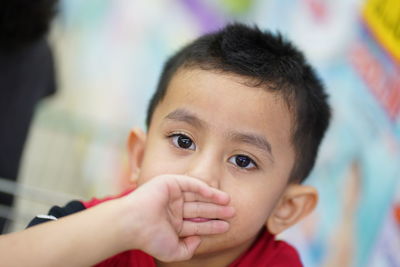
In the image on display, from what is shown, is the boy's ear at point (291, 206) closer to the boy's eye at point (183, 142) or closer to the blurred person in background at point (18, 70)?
the boy's eye at point (183, 142)

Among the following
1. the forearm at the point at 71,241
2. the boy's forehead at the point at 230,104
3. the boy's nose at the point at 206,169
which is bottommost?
the forearm at the point at 71,241

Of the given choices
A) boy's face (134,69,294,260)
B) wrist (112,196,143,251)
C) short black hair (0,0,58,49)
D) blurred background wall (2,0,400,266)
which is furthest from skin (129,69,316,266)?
short black hair (0,0,58,49)

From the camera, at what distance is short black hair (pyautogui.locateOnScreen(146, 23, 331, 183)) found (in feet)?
3.47

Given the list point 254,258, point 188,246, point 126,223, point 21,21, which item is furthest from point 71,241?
point 21,21

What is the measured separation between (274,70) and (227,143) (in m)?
0.18

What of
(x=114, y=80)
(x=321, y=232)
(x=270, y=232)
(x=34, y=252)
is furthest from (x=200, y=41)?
(x=114, y=80)

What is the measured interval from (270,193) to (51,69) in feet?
3.96

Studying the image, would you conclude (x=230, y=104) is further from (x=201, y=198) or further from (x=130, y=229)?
(x=130, y=229)

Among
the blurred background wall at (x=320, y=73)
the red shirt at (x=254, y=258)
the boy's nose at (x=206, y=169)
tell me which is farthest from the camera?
the blurred background wall at (x=320, y=73)

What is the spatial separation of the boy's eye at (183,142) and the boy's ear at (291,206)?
25 centimetres

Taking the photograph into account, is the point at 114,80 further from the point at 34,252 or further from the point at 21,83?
the point at 34,252

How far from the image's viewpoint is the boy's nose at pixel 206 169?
97 cm

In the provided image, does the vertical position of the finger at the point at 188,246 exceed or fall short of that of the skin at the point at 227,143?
it falls short

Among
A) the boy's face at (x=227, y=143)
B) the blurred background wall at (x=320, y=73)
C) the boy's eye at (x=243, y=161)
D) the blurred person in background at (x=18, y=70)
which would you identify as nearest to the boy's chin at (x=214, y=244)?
the boy's face at (x=227, y=143)
